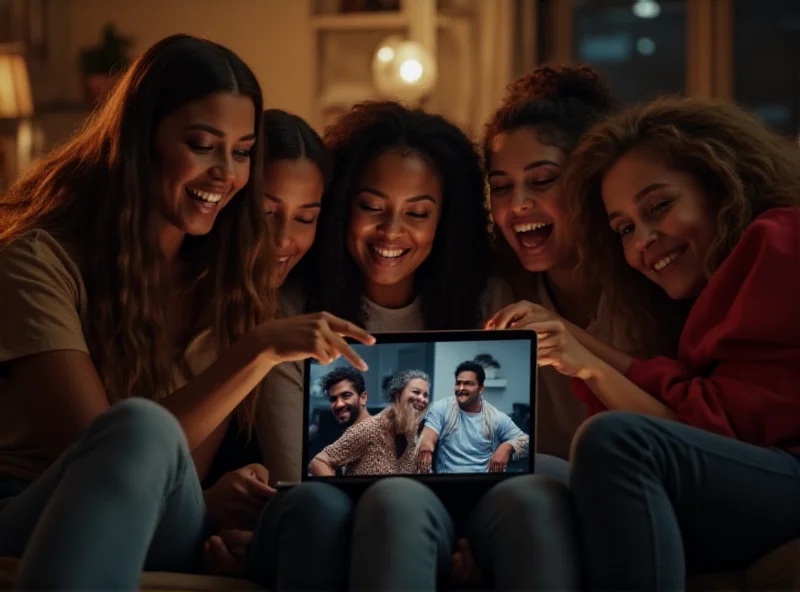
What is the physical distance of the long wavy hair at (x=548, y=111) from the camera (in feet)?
6.77

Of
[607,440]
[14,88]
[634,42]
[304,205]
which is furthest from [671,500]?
[14,88]

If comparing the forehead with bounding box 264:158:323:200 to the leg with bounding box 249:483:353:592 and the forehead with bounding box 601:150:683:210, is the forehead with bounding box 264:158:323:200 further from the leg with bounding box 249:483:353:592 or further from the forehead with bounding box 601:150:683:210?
the leg with bounding box 249:483:353:592

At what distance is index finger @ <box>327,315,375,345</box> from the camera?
4.99 ft

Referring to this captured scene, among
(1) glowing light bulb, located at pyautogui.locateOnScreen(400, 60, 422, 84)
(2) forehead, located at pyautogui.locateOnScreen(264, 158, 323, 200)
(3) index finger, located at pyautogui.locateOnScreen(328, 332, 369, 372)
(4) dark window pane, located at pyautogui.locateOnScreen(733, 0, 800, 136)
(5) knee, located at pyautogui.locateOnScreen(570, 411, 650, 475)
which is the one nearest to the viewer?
(5) knee, located at pyautogui.locateOnScreen(570, 411, 650, 475)

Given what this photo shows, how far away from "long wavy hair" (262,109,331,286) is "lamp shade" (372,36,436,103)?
2.13 metres

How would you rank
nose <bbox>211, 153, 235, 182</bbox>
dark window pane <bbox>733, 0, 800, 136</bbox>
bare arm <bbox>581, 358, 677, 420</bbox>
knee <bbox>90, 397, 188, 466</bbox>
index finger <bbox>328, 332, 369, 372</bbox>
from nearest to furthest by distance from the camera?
knee <bbox>90, 397, 188, 466</bbox>
index finger <bbox>328, 332, 369, 372</bbox>
bare arm <bbox>581, 358, 677, 420</bbox>
nose <bbox>211, 153, 235, 182</bbox>
dark window pane <bbox>733, 0, 800, 136</bbox>

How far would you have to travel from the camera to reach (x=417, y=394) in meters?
1.57

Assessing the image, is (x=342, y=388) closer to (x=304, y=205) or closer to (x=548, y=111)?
(x=304, y=205)

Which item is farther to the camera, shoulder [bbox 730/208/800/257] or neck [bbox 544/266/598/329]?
neck [bbox 544/266/598/329]

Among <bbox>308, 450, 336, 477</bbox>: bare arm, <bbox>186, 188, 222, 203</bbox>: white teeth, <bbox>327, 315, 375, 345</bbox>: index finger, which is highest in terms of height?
<bbox>186, 188, 222, 203</bbox>: white teeth

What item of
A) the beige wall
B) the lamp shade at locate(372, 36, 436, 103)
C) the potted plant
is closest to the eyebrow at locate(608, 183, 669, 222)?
the lamp shade at locate(372, 36, 436, 103)

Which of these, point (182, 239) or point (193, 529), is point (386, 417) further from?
point (182, 239)

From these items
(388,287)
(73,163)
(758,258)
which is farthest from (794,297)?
(73,163)

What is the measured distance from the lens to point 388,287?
2.06m
